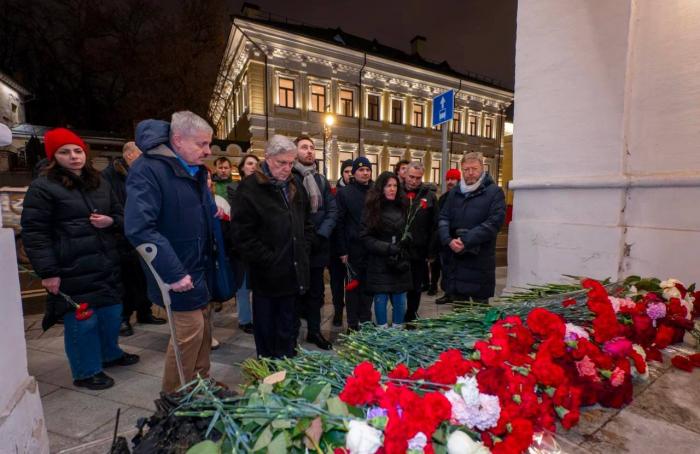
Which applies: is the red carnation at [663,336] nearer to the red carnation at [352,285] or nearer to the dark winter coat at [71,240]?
the red carnation at [352,285]

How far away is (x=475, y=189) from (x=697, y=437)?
268 centimetres

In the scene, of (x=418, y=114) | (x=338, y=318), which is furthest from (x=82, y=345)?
(x=418, y=114)

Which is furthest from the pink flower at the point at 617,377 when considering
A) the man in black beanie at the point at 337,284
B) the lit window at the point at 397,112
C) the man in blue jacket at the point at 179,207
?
the lit window at the point at 397,112

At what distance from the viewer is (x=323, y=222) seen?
385 cm

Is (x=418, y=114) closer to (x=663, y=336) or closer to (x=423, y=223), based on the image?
(x=423, y=223)

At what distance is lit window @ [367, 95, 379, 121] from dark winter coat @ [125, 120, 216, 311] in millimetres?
25871

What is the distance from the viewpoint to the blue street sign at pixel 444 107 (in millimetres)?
6180

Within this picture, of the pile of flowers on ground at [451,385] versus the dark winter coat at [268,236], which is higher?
the dark winter coat at [268,236]

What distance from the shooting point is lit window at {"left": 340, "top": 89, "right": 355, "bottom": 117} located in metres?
25.7

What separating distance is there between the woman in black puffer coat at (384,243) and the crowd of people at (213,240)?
1 cm

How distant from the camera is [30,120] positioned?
3198 centimetres

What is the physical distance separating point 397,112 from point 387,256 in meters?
26.7

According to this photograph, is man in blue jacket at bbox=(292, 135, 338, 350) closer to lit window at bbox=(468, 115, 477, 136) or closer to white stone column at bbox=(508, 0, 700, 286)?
white stone column at bbox=(508, 0, 700, 286)

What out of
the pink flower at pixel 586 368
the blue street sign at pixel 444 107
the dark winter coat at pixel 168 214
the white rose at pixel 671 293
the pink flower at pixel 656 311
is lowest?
the pink flower at pixel 586 368
